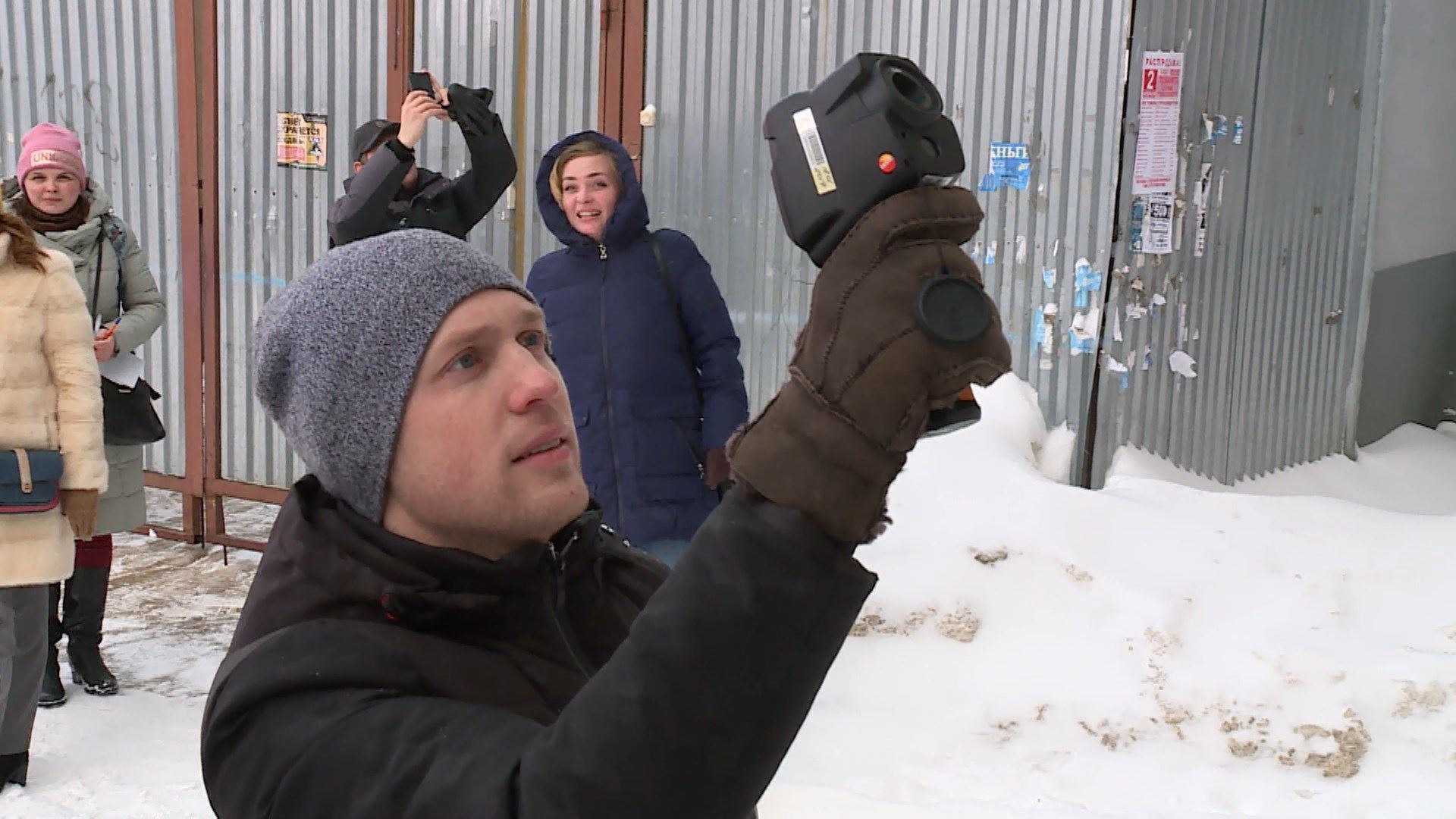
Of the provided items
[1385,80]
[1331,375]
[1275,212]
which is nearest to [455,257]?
[1275,212]

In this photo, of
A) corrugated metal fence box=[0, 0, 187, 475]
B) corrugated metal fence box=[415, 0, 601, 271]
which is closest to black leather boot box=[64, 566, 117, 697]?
corrugated metal fence box=[0, 0, 187, 475]

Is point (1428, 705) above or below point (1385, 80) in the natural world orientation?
below

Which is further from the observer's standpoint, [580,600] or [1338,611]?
[1338,611]

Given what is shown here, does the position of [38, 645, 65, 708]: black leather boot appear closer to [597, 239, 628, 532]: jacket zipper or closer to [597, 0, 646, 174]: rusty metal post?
[597, 239, 628, 532]: jacket zipper

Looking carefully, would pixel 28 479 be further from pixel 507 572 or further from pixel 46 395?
pixel 507 572

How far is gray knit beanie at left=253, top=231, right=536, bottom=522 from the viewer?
1.32 meters

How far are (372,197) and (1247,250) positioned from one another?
4081mm

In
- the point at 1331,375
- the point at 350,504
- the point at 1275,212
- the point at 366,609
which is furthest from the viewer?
the point at 1331,375

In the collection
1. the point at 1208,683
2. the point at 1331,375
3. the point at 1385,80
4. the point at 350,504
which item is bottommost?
the point at 1208,683

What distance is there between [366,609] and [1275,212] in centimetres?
591

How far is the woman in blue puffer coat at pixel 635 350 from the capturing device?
4043mm

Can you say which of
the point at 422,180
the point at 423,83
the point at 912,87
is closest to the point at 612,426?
the point at 422,180

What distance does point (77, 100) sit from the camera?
7184mm

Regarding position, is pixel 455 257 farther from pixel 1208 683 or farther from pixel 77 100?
pixel 77 100
